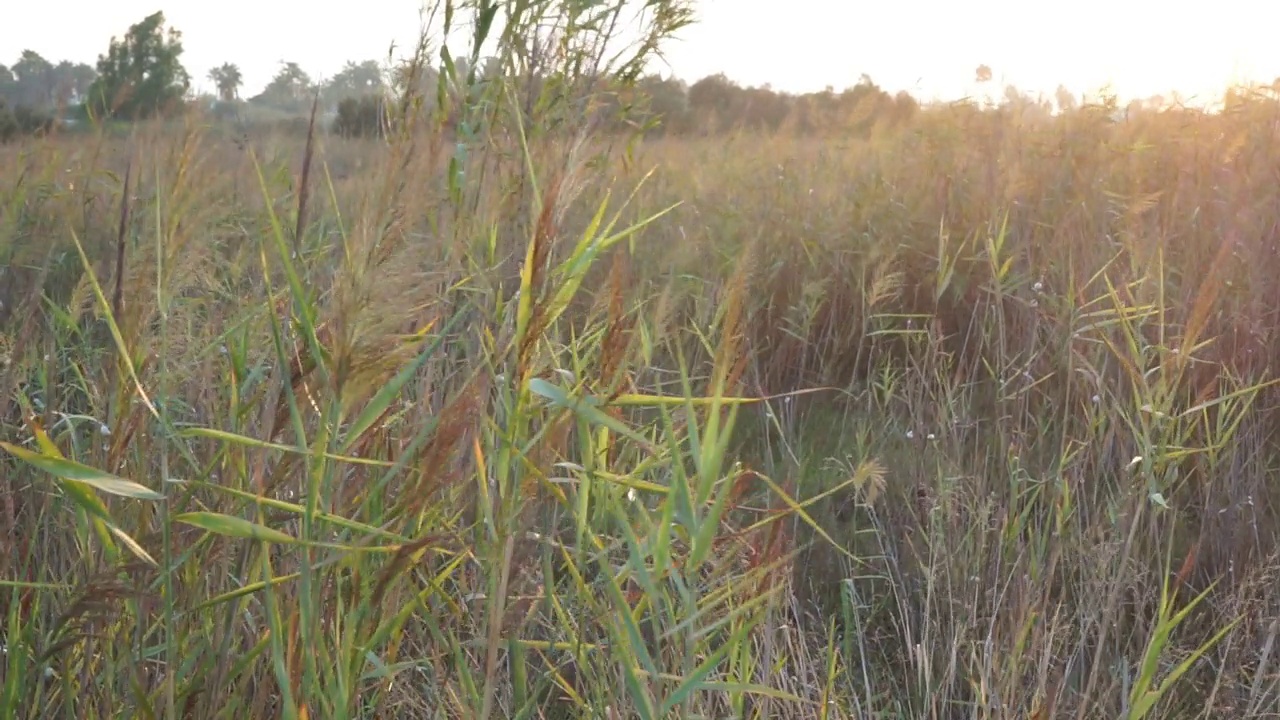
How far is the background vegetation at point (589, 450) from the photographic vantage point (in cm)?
112

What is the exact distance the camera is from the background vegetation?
3.67 ft

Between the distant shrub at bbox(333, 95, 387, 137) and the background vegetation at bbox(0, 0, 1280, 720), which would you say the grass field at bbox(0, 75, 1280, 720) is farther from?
the distant shrub at bbox(333, 95, 387, 137)

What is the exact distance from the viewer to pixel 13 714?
1.32 m

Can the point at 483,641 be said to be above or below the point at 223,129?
below

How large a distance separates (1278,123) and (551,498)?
3.12m

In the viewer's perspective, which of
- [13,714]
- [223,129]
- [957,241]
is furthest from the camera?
[223,129]

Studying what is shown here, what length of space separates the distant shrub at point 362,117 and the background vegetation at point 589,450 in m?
0.04

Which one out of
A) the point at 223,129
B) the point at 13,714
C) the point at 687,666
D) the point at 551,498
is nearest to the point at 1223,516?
the point at 551,498

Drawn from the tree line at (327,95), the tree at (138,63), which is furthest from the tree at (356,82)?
the tree at (138,63)

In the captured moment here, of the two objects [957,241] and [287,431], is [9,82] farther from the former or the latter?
[287,431]

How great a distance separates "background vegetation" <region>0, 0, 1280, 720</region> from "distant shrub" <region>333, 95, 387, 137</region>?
35 millimetres

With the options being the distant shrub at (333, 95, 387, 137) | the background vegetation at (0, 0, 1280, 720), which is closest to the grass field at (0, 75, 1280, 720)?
the background vegetation at (0, 0, 1280, 720)

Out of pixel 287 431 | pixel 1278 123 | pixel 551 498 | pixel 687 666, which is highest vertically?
pixel 1278 123

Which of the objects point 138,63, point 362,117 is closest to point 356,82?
point 138,63
